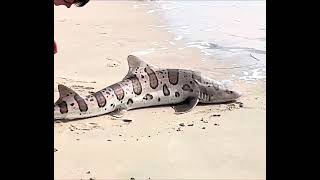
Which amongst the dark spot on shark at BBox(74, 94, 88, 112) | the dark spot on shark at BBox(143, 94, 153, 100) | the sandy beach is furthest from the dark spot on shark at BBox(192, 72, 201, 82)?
the dark spot on shark at BBox(74, 94, 88, 112)

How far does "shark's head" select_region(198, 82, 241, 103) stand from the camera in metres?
5.75

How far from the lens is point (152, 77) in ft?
18.7

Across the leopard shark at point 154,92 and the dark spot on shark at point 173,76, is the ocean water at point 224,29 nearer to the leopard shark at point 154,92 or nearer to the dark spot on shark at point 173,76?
the leopard shark at point 154,92

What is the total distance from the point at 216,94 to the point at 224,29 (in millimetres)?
4956

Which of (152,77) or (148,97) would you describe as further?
(152,77)

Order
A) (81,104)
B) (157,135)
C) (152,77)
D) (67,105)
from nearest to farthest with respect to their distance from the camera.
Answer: (157,135)
(67,105)
(81,104)
(152,77)

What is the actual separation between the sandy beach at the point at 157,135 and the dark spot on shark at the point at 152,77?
0.26 m

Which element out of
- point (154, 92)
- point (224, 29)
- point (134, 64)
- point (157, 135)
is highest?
point (224, 29)

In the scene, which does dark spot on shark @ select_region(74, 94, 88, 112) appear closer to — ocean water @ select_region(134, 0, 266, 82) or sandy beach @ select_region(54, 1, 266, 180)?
sandy beach @ select_region(54, 1, 266, 180)

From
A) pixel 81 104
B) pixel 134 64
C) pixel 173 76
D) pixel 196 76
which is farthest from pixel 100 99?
pixel 196 76

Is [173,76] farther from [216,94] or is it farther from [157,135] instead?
[157,135]
